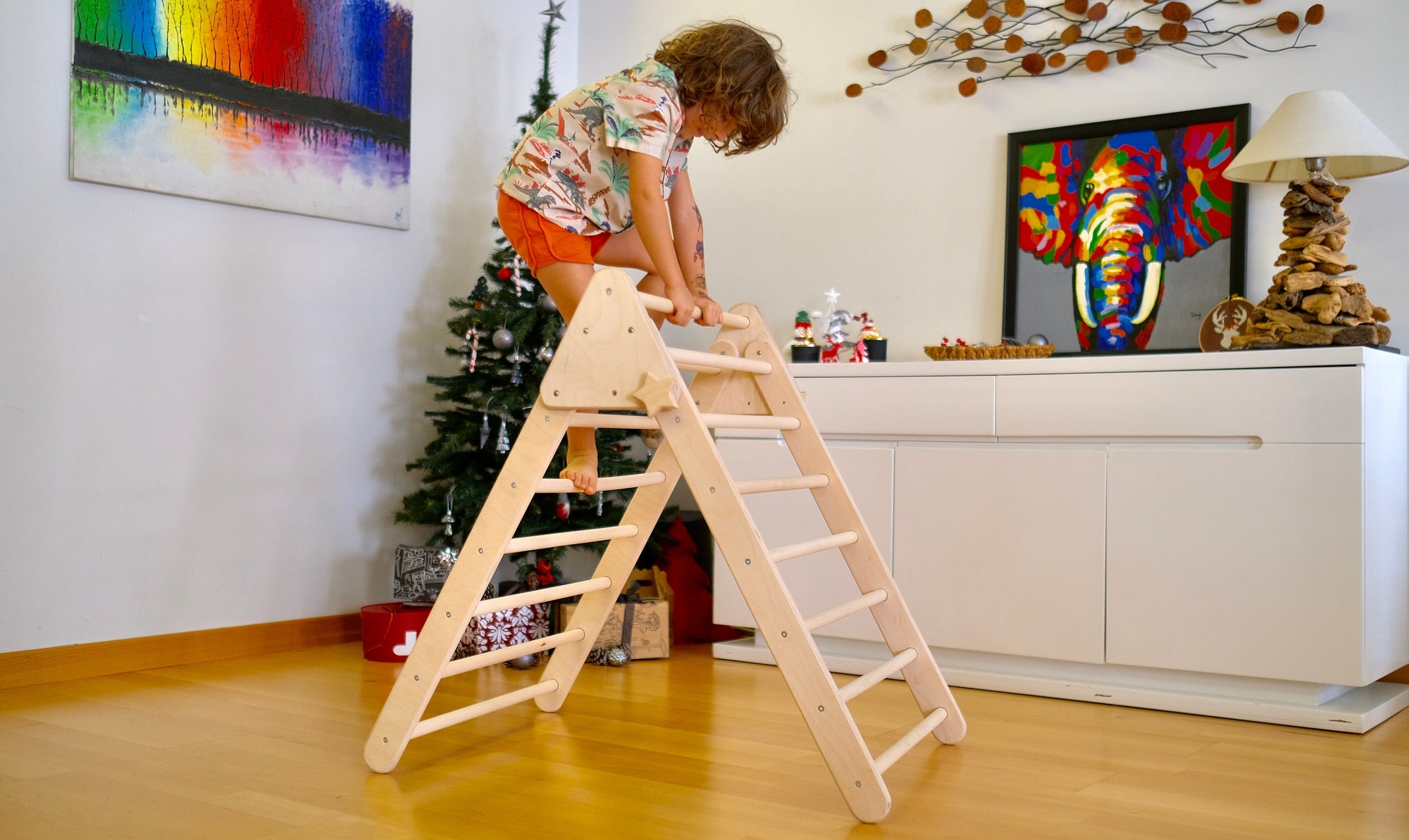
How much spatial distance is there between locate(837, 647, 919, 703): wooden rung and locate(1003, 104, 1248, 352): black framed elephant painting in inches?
49.5

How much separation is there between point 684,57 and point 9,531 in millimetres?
1724

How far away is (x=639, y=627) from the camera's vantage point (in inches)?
112

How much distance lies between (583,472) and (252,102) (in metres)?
1.56

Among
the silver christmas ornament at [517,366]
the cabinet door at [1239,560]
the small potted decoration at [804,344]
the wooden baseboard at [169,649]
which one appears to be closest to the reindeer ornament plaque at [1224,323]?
the cabinet door at [1239,560]

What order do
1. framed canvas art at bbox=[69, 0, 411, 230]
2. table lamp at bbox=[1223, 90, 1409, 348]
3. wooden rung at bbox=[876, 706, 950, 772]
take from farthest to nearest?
framed canvas art at bbox=[69, 0, 411, 230], table lamp at bbox=[1223, 90, 1409, 348], wooden rung at bbox=[876, 706, 950, 772]

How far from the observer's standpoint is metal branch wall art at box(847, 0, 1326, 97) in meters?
2.79

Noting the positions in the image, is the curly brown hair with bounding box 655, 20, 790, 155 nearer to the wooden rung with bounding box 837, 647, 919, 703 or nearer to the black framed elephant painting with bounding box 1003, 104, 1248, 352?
the wooden rung with bounding box 837, 647, 919, 703

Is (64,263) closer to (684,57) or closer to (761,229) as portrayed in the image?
(684,57)

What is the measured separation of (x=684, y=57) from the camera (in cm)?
196

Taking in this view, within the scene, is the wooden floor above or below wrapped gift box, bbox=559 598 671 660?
below

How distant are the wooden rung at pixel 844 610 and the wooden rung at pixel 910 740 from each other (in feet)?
0.67

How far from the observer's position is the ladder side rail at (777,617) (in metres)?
1.58

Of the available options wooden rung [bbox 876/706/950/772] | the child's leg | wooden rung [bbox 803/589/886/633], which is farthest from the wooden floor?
the child's leg

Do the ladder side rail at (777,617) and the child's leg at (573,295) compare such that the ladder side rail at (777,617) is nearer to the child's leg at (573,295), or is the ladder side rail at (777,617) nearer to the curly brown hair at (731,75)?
the child's leg at (573,295)
